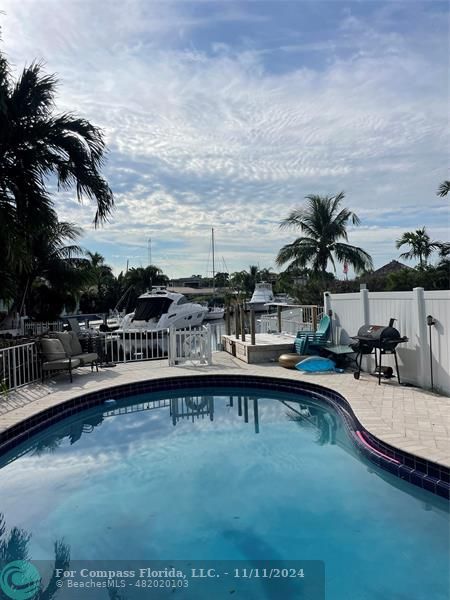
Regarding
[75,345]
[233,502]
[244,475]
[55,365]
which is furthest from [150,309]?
[233,502]

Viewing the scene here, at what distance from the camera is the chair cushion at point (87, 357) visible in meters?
8.65

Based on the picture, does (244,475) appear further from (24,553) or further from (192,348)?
(192,348)

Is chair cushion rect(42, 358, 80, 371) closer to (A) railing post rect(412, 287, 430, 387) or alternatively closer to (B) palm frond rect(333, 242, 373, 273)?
(A) railing post rect(412, 287, 430, 387)

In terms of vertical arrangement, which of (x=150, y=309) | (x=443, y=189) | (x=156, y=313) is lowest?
(x=156, y=313)

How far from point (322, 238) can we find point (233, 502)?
1606 centimetres

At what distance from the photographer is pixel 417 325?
684 cm

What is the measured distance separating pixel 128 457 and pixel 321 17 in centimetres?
740

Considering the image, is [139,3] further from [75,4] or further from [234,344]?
[234,344]

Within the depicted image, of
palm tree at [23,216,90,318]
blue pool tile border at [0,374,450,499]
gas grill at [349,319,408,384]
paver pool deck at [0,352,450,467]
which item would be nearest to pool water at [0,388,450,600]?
blue pool tile border at [0,374,450,499]

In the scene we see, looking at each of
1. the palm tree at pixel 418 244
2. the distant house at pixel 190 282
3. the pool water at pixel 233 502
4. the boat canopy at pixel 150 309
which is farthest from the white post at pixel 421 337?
the distant house at pixel 190 282

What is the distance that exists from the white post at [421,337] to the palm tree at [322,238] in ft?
39.8

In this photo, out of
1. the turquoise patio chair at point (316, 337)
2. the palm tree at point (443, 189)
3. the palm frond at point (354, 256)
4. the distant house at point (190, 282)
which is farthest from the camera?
the distant house at point (190, 282)

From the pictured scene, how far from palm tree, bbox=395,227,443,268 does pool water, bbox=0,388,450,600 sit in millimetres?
20023

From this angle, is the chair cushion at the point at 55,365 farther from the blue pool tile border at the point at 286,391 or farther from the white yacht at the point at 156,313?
the white yacht at the point at 156,313
